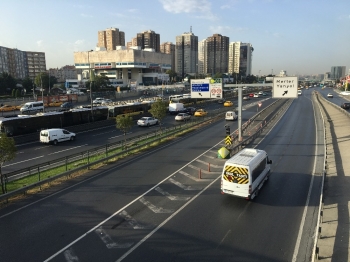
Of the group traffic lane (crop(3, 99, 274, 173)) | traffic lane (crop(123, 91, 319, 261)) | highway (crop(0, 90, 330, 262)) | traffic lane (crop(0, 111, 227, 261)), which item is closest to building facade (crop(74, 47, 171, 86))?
traffic lane (crop(3, 99, 274, 173))

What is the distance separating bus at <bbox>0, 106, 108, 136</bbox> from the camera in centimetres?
3138

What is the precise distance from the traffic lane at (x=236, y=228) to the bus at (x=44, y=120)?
24.9 meters

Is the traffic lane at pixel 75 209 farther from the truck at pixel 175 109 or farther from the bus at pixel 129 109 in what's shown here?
the truck at pixel 175 109

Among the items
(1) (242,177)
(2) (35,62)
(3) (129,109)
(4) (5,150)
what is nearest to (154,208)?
(1) (242,177)

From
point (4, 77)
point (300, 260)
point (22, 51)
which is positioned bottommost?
point (300, 260)

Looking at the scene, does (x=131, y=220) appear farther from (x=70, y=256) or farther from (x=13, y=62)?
(x=13, y=62)

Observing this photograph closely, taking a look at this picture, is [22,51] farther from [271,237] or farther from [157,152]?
[271,237]

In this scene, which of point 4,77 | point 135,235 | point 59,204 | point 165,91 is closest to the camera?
point 135,235

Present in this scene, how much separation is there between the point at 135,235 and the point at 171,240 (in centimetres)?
145

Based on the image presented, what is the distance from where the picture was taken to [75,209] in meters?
13.7

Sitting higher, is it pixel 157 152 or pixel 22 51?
pixel 22 51

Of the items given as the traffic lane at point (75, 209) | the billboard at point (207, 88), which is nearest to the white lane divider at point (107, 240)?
the traffic lane at point (75, 209)

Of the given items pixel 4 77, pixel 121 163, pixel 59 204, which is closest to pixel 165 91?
pixel 4 77

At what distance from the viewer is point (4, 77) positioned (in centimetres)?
9012
